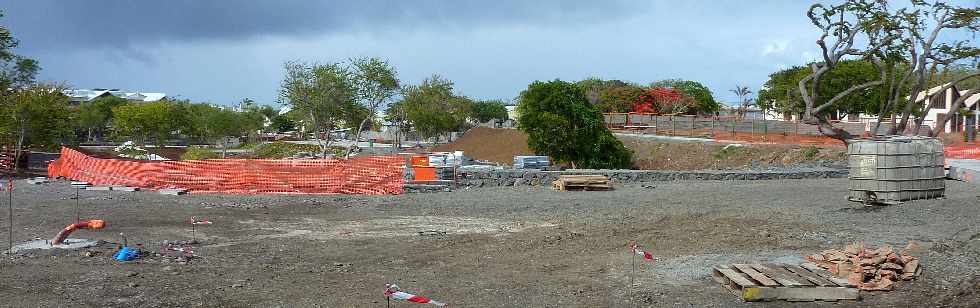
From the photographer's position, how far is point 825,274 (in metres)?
9.71

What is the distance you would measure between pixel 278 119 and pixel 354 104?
7116cm

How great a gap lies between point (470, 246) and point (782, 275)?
5.60 metres

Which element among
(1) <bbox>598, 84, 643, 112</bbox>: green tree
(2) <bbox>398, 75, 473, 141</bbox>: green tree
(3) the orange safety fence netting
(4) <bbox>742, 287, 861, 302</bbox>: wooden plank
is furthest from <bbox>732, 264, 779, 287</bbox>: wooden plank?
(1) <bbox>598, 84, 643, 112</bbox>: green tree

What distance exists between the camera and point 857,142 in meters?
17.9

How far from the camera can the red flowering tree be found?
78625mm

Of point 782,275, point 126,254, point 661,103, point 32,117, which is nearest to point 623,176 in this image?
point 782,275

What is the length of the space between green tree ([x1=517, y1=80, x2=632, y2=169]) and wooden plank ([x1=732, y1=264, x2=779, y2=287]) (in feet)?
95.1

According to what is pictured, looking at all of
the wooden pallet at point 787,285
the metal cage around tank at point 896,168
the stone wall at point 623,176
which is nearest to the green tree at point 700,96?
the stone wall at point 623,176

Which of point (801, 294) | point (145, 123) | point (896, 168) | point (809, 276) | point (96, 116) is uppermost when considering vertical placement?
point (96, 116)

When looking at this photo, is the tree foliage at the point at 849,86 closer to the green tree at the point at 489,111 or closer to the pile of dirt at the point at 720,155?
the pile of dirt at the point at 720,155

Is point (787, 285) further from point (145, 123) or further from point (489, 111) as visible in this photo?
point (489, 111)

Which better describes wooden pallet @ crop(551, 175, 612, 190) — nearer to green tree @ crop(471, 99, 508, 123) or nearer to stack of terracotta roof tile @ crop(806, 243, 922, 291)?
stack of terracotta roof tile @ crop(806, 243, 922, 291)

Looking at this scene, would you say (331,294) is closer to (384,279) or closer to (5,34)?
(384,279)

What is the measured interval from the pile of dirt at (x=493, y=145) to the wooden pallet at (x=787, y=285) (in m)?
36.3
